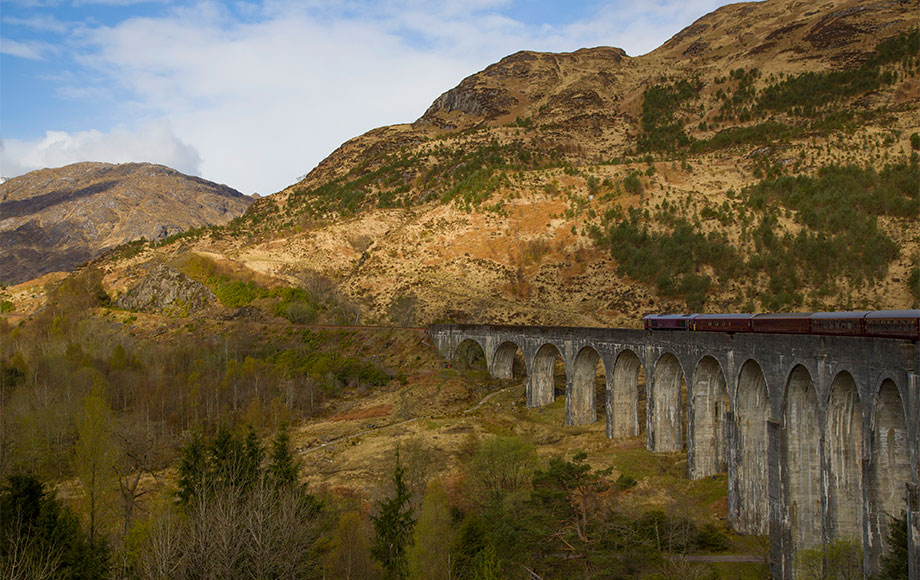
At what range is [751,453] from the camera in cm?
3005

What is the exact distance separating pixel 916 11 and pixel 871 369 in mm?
129672

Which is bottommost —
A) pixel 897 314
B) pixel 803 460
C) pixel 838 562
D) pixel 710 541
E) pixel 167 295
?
pixel 710 541

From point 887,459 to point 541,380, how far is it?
3703 centimetres

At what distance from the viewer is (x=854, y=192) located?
279ft

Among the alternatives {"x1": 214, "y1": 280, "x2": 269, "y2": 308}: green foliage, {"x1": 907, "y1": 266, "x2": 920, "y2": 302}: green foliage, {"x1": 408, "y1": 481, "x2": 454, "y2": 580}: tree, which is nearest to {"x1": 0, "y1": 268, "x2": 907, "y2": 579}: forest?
{"x1": 408, "y1": 481, "x2": 454, "y2": 580}: tree

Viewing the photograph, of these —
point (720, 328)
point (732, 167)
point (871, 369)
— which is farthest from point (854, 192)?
point (871, 369)

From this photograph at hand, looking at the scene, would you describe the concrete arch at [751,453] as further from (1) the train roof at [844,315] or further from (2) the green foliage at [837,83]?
(2) the green foliage at [837,83]

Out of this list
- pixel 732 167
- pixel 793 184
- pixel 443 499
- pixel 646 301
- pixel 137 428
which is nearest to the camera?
pixel 443 499

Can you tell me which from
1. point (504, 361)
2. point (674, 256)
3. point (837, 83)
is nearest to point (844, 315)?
point (504, 361)

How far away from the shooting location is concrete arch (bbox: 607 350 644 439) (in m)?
44.2

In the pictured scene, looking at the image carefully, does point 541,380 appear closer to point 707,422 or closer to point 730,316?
point 707,422

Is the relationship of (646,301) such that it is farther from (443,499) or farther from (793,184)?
(443,499)

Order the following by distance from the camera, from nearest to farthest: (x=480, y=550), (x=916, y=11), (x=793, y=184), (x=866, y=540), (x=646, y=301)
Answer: (x=866, y=540), (x=480, y=550), (x=646, y=301), (x=793, y=184), (x=916, y=11)

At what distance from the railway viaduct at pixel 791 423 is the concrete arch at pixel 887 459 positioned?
0.03 meters
